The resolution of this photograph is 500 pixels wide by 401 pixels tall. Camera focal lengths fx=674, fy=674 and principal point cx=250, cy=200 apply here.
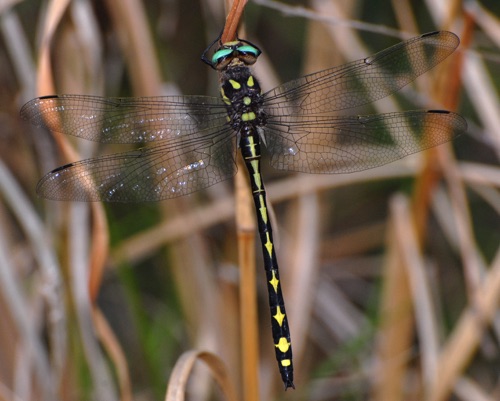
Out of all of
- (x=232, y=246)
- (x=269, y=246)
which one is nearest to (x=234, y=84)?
(x=269, y=246)

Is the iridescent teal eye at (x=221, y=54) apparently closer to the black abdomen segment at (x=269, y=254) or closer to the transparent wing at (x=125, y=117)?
the transparent wing at (x=125, y=117)

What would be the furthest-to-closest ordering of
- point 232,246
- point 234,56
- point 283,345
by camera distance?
point 232,246 → point 234,56 → point 283,345

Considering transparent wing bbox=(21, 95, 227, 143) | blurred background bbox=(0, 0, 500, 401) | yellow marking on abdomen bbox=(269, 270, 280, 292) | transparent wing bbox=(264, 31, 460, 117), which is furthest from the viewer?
blurred background bbox=(0, 0, 500, 401)

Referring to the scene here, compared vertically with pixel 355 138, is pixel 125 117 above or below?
above

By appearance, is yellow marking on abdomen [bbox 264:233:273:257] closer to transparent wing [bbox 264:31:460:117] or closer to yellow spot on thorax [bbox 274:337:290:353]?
yellow spot on thorax [bbox 274:337:290:353]

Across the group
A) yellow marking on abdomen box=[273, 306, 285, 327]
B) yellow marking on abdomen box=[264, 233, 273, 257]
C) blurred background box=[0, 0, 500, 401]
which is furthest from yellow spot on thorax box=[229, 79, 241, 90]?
yellow marking on abdomen box=[273, 306, 285, 327]

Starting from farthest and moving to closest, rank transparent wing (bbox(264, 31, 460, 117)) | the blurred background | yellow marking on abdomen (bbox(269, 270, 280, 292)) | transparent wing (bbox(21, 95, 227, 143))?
the blurred background < yellow marking on abdomen (bbox(269, 270, 280, 292)) < transparent wing (bbox(264, 31, 460, 117)) < transparent wing (bbox(21, 95, 227, 143))

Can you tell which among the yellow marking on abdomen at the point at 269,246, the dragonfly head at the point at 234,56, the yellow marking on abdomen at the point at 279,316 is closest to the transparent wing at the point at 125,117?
the dragonfly head at the point at 234,56

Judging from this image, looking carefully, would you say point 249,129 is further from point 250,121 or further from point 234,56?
point 234,56
